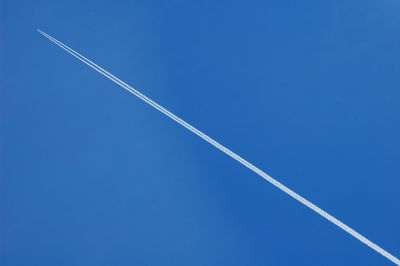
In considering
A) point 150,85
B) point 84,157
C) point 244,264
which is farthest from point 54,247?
point 150,85

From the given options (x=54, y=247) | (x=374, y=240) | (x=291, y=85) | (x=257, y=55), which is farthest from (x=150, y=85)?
(x=374, y=240)

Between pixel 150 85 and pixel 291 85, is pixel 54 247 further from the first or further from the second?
pixel 291 85

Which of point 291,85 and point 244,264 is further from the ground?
point 291,85

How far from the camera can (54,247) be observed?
169 centimetres

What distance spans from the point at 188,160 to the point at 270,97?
51cm

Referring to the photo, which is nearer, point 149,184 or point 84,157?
point 149,184

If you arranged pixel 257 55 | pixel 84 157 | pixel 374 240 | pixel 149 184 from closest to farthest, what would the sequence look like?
pixel 374 240, pixel 149 184, pixel 84 157, pixel 257 55

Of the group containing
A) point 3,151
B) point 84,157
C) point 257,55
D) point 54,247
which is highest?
point 257,55

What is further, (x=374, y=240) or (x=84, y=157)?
(x=84, y=157)

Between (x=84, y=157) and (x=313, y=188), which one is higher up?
(x=313, y=188)

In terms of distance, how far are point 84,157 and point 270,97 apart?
94cm

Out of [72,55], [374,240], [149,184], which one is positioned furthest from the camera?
[72,55]

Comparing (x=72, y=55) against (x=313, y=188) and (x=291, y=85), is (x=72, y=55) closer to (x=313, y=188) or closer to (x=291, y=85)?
(x=291, y=85)

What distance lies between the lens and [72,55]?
2342mm
